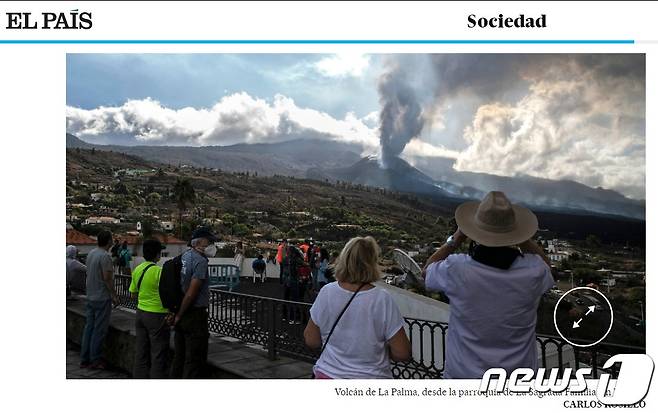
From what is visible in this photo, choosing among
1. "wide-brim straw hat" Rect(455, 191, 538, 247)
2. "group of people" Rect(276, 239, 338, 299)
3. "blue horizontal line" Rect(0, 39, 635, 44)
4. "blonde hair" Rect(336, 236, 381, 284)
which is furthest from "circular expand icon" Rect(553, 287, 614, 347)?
"group of people" Rect(276, 239, 338, 299)

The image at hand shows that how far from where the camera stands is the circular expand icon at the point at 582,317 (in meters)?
2.96

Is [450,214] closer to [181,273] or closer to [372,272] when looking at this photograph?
[181,273]

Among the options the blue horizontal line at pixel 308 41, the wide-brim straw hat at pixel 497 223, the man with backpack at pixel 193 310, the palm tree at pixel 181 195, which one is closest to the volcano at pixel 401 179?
the palm tree at pixel 181 195

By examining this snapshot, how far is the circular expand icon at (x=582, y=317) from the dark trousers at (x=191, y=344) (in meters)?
2.42

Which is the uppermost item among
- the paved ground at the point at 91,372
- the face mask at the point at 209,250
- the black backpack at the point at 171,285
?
the face mask at the point at 209,250

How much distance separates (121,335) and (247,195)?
15.7 ft

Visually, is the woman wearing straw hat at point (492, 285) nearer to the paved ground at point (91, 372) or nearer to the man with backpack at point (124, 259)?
the paved ground at point (91, 372)

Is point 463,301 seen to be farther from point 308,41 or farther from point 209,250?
point 308,41

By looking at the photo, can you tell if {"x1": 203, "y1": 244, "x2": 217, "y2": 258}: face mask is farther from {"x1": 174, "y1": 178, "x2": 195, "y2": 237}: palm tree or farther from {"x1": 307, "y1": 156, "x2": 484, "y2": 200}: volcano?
{"x1": 307, "y1": 156, "x2": 484, "y2": 200}: volcano

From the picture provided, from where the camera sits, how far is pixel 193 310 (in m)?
3.16

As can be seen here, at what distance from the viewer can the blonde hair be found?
196 cm

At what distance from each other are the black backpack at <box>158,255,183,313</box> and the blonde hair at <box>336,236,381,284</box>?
160 cm

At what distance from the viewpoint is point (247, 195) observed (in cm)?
891

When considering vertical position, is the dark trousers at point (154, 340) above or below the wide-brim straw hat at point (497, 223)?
below
